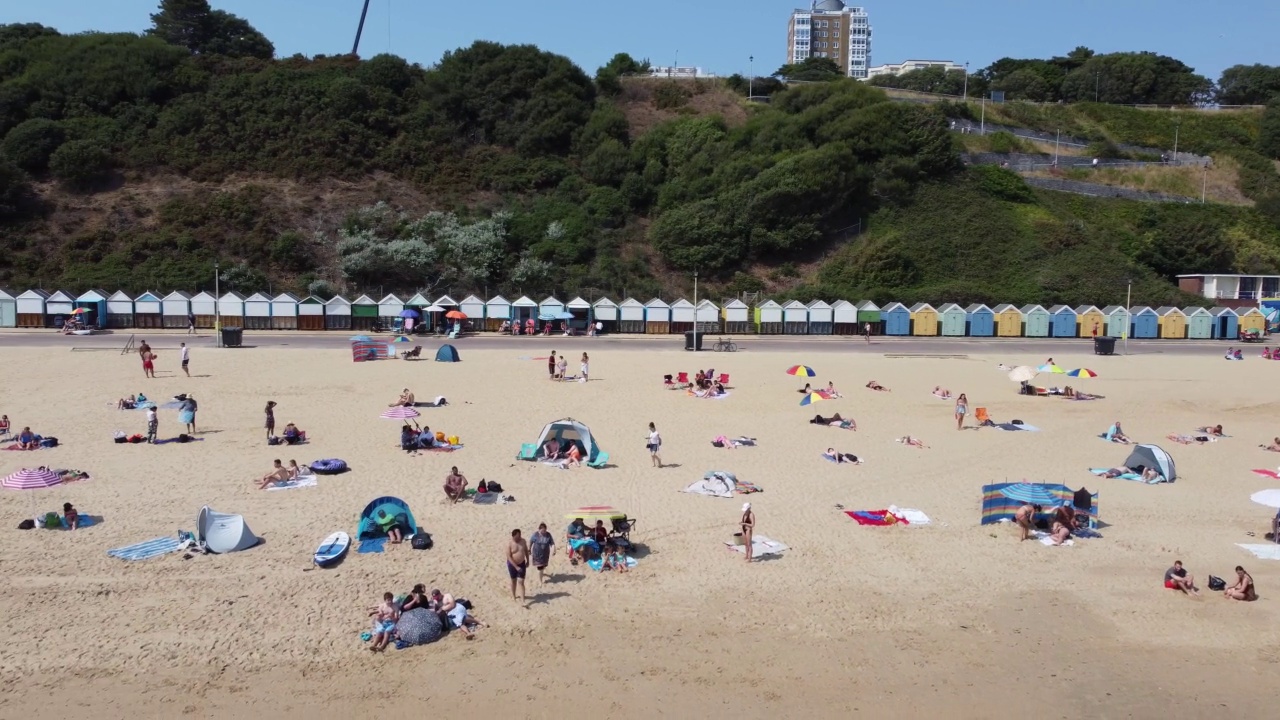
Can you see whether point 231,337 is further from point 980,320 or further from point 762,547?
point 980,320

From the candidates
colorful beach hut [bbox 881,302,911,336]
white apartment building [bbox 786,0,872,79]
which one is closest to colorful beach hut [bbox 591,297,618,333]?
colorful beach hut [bbox 881,302,911,336]

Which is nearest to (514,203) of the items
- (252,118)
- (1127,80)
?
(252,118)

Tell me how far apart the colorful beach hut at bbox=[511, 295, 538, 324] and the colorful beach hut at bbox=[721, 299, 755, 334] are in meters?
9.20

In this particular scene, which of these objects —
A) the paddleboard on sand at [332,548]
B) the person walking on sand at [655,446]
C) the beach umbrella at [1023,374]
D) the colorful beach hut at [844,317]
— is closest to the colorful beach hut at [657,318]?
the colorful beach hut at [844,317]

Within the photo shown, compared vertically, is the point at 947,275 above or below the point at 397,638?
above

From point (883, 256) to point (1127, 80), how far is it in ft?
180

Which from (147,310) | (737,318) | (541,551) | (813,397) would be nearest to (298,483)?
(541,551)

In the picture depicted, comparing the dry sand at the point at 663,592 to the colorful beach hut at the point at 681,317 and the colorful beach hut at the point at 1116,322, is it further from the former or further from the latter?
the colorful beach hut at the point at 1116,322

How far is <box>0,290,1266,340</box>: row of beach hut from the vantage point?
3844 centimetres

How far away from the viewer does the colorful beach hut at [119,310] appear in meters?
38.4

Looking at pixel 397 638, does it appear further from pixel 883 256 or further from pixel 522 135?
pixel 522 135

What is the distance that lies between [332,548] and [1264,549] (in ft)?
39.3

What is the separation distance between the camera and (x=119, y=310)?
3856cm

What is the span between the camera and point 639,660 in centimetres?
826
